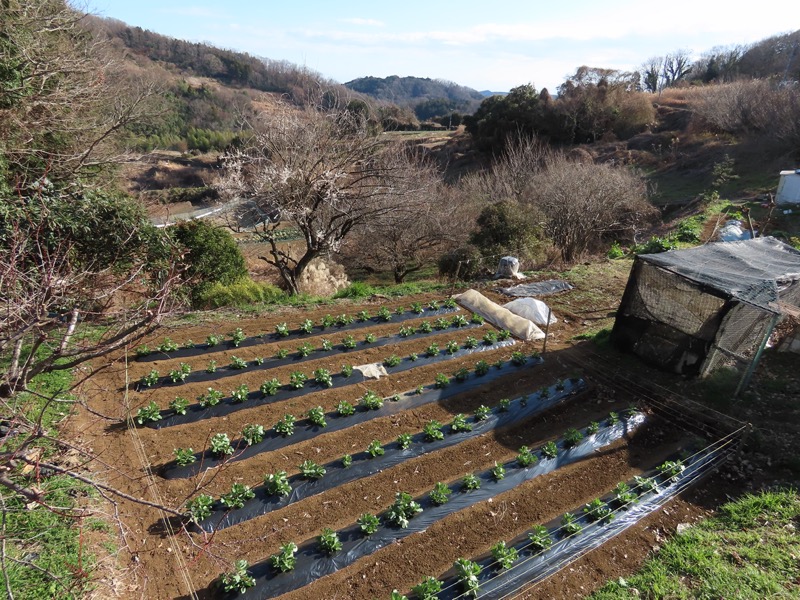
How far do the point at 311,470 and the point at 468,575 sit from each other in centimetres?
218

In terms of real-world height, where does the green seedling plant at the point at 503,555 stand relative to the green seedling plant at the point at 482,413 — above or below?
below

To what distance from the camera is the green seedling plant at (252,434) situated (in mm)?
5770

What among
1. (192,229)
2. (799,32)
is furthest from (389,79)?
(192,229)

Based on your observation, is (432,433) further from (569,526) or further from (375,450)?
(569,526)

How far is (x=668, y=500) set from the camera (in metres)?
5.47

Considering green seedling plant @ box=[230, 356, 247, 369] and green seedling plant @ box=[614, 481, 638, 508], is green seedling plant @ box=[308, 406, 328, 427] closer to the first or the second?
green seedling plant @ box=[230, 356, 247, 369]

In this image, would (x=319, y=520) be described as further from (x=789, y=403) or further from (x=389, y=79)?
(x=389, y=79)

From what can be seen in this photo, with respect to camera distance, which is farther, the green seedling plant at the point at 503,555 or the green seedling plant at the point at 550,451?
the green seedling plant at the point at 550,451

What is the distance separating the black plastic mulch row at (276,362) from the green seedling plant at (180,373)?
0.03 meters

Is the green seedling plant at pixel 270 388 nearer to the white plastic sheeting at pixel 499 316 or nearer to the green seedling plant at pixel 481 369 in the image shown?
the green seedling plant at pixel 481 369

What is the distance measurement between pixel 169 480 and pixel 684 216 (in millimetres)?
22406

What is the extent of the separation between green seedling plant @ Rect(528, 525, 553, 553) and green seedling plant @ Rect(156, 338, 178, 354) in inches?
245

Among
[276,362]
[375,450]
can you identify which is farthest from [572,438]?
[276,362]

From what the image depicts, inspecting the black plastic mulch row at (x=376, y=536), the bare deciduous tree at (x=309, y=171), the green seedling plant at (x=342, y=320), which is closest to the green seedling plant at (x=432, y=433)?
the black plastic mulch row at (x=376, y=536)
